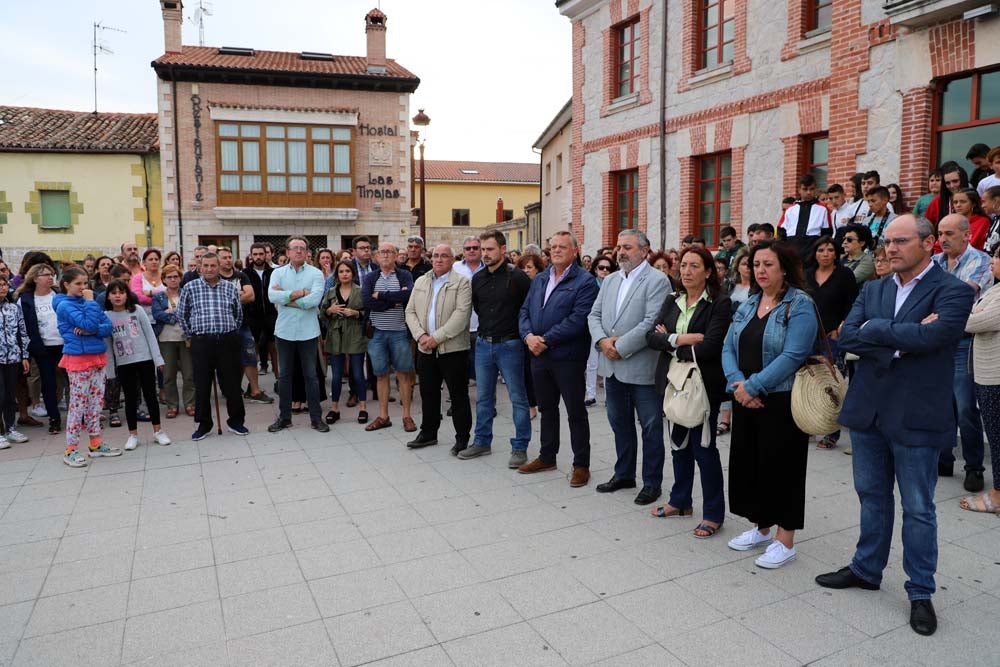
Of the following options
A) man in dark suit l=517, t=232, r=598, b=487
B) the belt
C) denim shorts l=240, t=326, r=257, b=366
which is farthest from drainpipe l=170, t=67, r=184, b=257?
man in dark suit l=517, t=232, r=598, b=487

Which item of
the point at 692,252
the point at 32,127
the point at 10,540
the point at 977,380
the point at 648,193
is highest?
the point at 32,127

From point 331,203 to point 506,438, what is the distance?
18530 millimetres

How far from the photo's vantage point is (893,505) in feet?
12.0

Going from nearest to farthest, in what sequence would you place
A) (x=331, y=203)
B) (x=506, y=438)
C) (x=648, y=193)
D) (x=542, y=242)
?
(x=506, y=438) < (x=648, y=193) < (x=331, y=203) < (x=542, y=242)

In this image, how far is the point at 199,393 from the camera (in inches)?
285

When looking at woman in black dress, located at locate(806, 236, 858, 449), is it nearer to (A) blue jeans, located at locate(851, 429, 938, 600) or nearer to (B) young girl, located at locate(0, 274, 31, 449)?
(A) blue jeans, located at locate(851, 429, 938, 600)

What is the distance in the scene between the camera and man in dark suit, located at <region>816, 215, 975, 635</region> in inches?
130

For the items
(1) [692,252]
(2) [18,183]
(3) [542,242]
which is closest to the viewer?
(1) [692,252]

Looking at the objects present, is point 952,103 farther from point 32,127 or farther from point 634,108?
point 32,127

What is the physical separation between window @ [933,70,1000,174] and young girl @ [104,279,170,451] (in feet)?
31.3

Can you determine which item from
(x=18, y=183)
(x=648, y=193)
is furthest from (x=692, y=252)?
(x=18, y=183)

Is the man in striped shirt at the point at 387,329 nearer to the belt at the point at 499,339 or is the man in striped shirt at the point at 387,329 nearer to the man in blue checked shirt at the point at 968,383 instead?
the belt at the point at 499,339

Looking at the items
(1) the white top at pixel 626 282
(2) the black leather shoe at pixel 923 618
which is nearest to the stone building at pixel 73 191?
(1) the white top at pixel 626 282

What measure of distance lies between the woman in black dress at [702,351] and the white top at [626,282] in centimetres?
49
